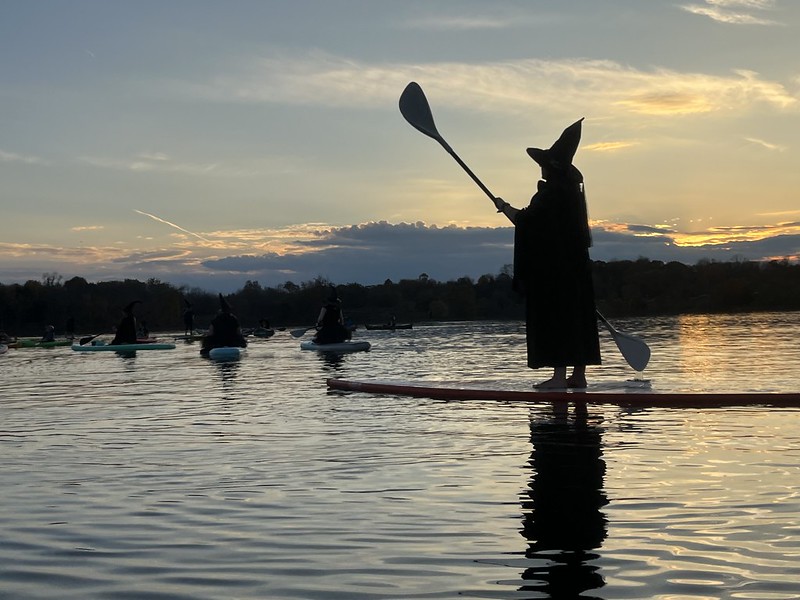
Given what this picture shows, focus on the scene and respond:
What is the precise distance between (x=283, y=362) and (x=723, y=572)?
27131 mm

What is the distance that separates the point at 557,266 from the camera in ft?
48.3

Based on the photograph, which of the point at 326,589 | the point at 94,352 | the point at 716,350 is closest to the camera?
the point at 326,589

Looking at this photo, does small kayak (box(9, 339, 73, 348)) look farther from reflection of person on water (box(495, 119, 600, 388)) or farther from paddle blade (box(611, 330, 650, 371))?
reflection of person on water (box(495, 119, 600, 388))

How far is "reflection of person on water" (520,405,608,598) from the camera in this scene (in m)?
4.76

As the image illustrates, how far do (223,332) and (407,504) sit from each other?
102 ft

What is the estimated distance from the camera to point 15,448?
10898mm

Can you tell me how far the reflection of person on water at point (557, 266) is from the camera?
1453 cm

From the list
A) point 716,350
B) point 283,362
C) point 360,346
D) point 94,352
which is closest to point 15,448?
point 283,362

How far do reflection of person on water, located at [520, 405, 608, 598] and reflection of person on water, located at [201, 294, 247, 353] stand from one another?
2765 cm

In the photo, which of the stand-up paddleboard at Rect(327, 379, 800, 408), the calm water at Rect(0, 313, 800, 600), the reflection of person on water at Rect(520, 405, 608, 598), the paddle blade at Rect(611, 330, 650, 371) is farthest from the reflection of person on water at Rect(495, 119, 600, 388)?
the reflection of person on water at Rect(520, 405, 608, 598)

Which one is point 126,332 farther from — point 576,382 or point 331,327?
point 576,382

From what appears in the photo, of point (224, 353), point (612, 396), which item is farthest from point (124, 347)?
point (612, 396)

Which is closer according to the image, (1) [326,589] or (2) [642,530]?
(1) [326,589]

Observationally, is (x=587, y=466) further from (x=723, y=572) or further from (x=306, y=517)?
(x=723, y=572)
